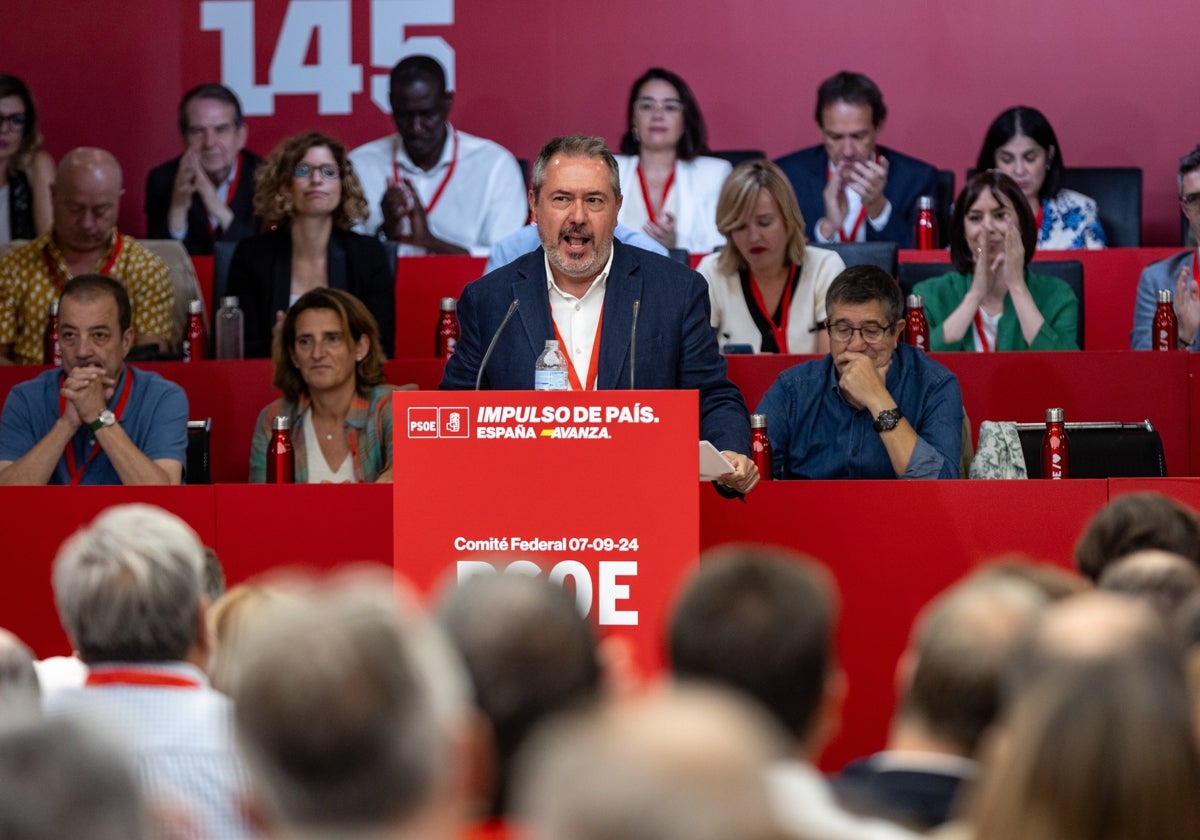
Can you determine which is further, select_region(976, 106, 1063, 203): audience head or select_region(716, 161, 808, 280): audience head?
select_region(976, 106, 1063, 203): audience head

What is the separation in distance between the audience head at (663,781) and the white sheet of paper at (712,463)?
2.28 meters

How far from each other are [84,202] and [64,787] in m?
5.52

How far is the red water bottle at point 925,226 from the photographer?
723 centimetres

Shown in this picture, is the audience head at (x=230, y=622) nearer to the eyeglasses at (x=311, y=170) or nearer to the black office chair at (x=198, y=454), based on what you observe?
the black office chair at (x=198, y=454)

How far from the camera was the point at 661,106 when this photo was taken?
7.59 metres

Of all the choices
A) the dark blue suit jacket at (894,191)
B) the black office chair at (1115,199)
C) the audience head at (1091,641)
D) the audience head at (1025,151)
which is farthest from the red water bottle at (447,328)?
the audience head at (1091,641)

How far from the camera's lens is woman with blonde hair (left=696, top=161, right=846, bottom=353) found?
19.5 ft

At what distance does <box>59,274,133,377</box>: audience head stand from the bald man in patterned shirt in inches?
49.8

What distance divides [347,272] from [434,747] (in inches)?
197

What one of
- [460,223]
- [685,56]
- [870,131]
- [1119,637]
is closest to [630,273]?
[1119,637]

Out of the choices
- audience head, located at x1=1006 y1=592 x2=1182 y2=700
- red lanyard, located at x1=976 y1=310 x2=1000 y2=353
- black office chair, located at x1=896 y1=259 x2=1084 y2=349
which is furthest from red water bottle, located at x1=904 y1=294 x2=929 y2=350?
audience head, located at x1=1006 y1=592 x2=1182 y2=700

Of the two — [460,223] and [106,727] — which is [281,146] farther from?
[106,727]

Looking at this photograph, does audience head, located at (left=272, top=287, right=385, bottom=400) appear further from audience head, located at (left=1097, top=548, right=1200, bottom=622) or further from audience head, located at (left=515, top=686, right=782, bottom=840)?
audience head, located at (left=515, top=686, right=782, bottom=840)

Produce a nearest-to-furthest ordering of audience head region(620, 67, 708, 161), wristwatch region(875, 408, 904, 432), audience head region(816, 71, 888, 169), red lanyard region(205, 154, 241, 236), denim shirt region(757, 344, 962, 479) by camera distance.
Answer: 1. wristwatch region(875, 408, 904, 432)
2. denim shirt region(757, 344, 962, 479)
3. audience head region(816, 71, 888, 169)
4. audience head region(620, 67, 708, 161)
5. red lanyard region(205, 154, 241, 236)
